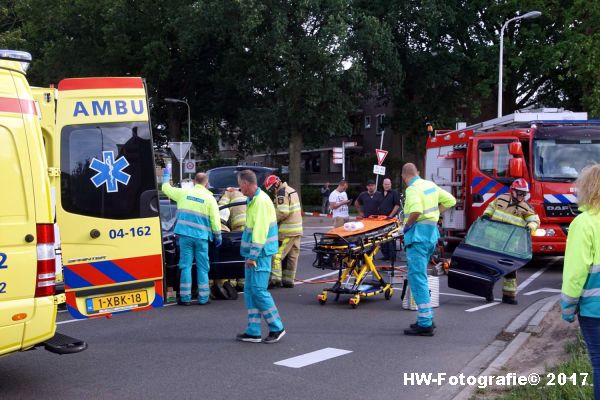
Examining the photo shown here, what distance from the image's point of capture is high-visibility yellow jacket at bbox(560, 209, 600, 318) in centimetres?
405

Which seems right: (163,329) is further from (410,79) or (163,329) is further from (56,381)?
(410,79)

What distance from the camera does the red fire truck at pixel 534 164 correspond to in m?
12.9

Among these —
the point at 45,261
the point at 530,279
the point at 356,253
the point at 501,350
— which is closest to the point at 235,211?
the point at 356,253

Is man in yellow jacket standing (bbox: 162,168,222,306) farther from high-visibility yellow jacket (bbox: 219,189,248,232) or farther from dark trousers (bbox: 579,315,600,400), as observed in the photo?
dark trousers (bbox: 579,315,600,400)

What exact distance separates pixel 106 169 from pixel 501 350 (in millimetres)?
4407

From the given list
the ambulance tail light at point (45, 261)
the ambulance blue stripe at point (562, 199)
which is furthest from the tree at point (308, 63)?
the ambulance tail light at point (45, 261)

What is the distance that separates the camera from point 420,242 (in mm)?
7617

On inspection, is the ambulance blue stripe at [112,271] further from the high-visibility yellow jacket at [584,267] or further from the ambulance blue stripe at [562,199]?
the ambulance blue stripe at [562,199]

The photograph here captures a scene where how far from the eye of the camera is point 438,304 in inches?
372

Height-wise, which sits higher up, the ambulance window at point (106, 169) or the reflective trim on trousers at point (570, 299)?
the ambulance window at point (106, 169)

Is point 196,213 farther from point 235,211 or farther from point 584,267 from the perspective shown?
point 584,267

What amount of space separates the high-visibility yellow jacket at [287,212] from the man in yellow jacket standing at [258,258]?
346 centimetres

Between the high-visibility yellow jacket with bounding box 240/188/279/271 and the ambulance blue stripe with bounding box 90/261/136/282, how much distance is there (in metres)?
1.44

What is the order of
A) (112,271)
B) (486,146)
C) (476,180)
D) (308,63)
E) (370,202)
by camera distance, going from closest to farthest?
(112,271), (486,146), (476,180), (370,202), (308,63)
